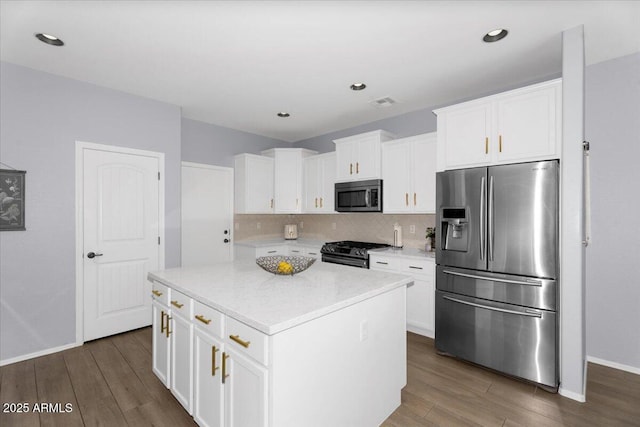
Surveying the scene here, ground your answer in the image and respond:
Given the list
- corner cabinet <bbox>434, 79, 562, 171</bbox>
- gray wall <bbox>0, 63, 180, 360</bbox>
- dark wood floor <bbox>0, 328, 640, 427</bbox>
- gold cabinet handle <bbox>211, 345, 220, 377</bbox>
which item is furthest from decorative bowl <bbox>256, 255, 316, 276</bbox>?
gray wall <bbox>0, 63, 180, 360</bbox>

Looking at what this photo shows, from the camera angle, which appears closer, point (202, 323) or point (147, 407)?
point (202, 323)

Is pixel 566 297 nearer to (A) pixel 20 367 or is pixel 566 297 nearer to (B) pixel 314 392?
(B) pixel 314 392

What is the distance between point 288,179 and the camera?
5242 mm

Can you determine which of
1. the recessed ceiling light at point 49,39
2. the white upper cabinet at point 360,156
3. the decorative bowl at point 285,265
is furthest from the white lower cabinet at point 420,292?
the recessed ceiling light at point 49,39

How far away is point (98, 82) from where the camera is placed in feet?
10.6

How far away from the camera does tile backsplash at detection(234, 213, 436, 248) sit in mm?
4177

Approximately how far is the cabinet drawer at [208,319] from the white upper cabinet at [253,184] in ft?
10.6

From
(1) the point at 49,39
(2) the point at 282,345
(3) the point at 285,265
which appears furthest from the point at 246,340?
(1) the point at 49,39

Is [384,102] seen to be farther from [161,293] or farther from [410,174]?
[161,293]

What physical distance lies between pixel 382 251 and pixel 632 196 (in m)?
2.36

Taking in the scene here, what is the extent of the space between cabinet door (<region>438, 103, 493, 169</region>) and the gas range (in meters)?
1.54

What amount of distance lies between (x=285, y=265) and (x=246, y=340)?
70 cm

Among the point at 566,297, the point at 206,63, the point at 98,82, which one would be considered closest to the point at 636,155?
the point at 566,297

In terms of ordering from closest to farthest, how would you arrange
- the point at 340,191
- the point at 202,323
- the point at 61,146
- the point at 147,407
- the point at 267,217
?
the point at 202,323, the point at 147,407, the point at 61,146, the point at 340,191, the point at 267,217
